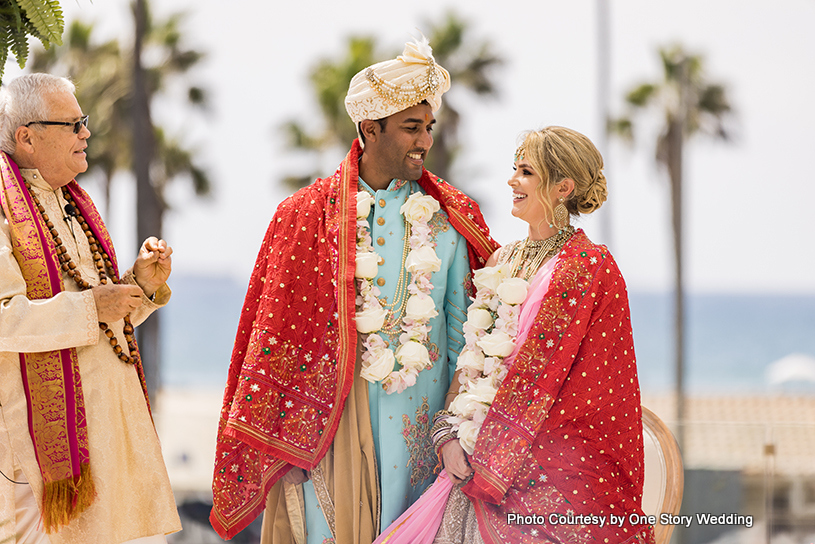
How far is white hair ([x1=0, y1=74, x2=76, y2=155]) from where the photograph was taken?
9.03ft

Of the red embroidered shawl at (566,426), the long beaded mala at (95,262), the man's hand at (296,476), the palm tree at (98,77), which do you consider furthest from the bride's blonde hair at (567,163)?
the palm tree at (98,77)

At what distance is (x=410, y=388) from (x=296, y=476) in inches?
21.4

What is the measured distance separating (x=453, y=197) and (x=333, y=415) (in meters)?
0.98

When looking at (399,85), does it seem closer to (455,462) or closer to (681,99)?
(455,462)

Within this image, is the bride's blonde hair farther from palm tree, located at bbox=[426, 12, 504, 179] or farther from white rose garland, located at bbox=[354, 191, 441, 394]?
palm tree, located at bbox=[426, 12, 504, 179]

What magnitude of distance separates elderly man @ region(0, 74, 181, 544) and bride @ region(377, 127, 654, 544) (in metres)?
0.94

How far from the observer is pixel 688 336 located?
1849 inches

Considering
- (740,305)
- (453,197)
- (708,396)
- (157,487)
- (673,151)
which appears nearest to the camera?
(157,487)

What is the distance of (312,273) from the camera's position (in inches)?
123

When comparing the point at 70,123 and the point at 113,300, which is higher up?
the point at 70,123

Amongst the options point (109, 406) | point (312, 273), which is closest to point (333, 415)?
point (312, 273)

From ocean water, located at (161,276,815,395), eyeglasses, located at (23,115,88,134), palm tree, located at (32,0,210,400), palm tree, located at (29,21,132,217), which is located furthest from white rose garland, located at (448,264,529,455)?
ocean water, located at (161,276,815,395)

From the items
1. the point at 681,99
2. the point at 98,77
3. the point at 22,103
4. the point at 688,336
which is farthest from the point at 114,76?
the point at 688,336

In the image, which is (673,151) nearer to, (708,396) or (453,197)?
(453,197)
